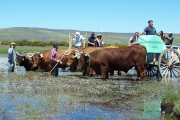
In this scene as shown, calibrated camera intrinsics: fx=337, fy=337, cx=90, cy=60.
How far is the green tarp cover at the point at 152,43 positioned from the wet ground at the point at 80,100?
2.36 m

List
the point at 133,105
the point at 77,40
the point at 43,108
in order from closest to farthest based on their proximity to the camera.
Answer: the point at 43,108, the point at 133,105, the point at 77,40

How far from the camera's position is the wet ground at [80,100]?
8.42 m

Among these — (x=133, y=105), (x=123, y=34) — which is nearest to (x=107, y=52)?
(x=133, y=105)

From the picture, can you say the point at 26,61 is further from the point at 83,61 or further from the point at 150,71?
the point at 150,71

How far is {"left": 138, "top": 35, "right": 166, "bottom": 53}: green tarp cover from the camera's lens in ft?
51.2

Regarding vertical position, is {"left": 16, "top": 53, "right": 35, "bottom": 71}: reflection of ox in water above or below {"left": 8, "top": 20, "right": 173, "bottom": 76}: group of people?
below

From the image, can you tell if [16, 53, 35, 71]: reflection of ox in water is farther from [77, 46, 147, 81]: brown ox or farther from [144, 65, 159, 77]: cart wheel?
[144, 65, 159, 77]: cart wheel

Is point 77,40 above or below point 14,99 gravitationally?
above

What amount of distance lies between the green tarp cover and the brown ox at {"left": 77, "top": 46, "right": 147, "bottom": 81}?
0.58 metres

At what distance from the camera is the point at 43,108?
29.2ft

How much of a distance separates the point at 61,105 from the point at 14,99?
163 cm

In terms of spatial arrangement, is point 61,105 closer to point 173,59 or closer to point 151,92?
point 151,92

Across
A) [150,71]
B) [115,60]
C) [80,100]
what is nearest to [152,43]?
[115,60]

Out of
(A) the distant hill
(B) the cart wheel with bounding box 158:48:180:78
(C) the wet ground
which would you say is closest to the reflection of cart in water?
(B) the cart wheel with bounding box 158:48:180:78
